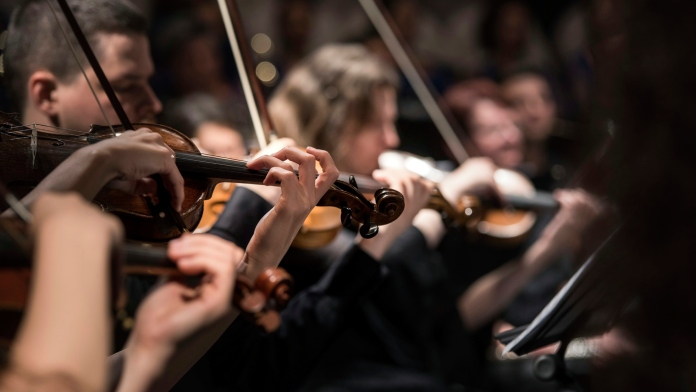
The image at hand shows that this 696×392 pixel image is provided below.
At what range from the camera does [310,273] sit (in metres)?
1.43

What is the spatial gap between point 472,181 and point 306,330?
0.76m

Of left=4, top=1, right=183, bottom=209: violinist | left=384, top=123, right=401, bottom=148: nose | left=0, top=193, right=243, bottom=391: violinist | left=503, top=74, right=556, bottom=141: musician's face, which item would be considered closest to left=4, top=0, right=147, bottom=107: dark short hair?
left=4, top=1, right=183, bottom=209: violinist

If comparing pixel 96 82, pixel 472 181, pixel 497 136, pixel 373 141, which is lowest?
pixel 497 136

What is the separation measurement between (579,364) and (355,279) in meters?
0.35

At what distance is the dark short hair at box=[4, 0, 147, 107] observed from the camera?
0.95 m

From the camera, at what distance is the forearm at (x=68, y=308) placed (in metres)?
0.58

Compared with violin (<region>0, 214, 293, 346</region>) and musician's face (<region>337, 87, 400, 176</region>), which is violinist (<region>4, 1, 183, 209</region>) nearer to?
violin (<region>0, 214, 293, 346</region>)

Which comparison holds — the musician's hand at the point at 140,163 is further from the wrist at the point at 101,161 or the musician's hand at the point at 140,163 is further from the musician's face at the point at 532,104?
the musician's face at the point at 532,104

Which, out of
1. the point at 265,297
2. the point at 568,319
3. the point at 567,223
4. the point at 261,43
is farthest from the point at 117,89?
the point at 261,43

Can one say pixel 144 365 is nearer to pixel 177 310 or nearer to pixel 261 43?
pixel 177 310

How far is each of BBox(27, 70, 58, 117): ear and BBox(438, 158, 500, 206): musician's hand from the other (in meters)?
1.04

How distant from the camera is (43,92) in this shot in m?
0.98

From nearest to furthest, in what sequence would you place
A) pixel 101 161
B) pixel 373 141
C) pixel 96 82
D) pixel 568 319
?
pixel 101 161, pixel 96 82, pixel 568 319, pixel 373 141

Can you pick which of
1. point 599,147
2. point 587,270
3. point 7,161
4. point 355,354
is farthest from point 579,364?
point 7,161
